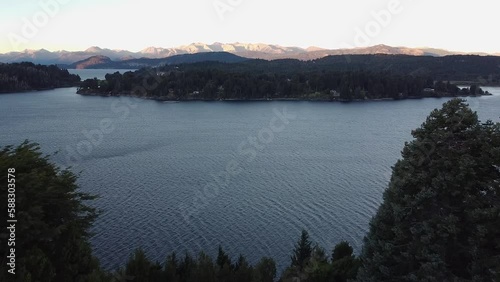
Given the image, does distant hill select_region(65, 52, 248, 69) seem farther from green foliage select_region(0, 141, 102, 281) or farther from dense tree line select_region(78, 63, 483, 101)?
green foliage select_region(0, 141, 102, 281)

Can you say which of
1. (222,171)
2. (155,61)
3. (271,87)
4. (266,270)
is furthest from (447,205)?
(155,61)

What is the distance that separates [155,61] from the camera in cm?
14988

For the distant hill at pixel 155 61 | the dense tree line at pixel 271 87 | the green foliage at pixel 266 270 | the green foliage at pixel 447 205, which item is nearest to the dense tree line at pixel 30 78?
the dense tree line at pixel 271 87

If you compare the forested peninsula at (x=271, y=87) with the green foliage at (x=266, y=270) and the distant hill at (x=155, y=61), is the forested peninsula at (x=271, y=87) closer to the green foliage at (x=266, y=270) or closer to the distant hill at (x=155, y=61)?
the green foliage at (x=266, y=270)

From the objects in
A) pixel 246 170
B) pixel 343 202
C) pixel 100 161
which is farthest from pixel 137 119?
pixel 343 202

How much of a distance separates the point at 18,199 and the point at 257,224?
9.15 meters

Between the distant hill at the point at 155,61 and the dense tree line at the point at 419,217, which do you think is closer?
the dense tree line at the point at 419,217

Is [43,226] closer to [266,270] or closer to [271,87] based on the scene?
[266,270]

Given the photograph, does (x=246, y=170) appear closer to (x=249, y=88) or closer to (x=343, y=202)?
(x=343, y=202)

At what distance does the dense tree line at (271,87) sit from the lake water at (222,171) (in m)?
14.8

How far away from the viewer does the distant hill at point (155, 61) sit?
474 ft

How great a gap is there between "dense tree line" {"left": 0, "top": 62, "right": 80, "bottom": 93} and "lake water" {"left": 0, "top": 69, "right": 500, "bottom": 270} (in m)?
25.5

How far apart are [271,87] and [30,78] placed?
40.0m

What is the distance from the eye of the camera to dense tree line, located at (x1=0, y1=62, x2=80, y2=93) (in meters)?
66.1
